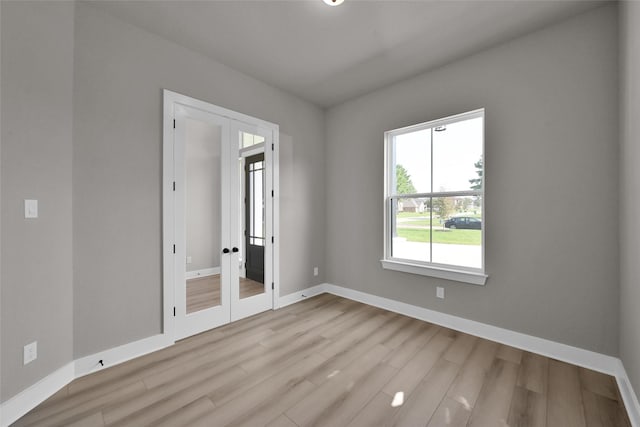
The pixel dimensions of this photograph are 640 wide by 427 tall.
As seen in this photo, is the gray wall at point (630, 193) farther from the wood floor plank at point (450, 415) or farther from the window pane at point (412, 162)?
the window pane at point (412, 162)

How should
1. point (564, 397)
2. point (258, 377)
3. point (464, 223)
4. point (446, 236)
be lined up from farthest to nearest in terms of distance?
point (446, 236) → point (464, 223) → point (258, 377) → point (564, 397)

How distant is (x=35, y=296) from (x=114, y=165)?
3.68 feet

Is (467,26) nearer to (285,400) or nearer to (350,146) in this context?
(350,146)

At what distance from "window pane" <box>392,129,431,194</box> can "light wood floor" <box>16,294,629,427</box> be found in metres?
1.77

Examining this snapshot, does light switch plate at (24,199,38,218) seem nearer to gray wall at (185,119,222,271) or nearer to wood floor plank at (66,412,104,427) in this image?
gray wall at (185,119,222,271)

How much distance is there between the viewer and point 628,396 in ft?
5.89

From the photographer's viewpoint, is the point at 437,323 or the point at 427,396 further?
the point at 437,323

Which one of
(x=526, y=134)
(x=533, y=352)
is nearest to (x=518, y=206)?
(x=526, y=134)

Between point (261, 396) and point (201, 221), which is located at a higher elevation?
point (201, 221)

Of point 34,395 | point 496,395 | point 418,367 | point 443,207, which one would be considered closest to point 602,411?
point 496,395

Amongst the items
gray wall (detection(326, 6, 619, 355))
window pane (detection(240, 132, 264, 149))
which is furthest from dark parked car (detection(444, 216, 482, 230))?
window pane (detection(240, 132, 264, 149))

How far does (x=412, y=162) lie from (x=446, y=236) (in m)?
1.04

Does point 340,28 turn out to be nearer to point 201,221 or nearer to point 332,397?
point 201,221

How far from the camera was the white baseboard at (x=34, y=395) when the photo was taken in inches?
64.2
